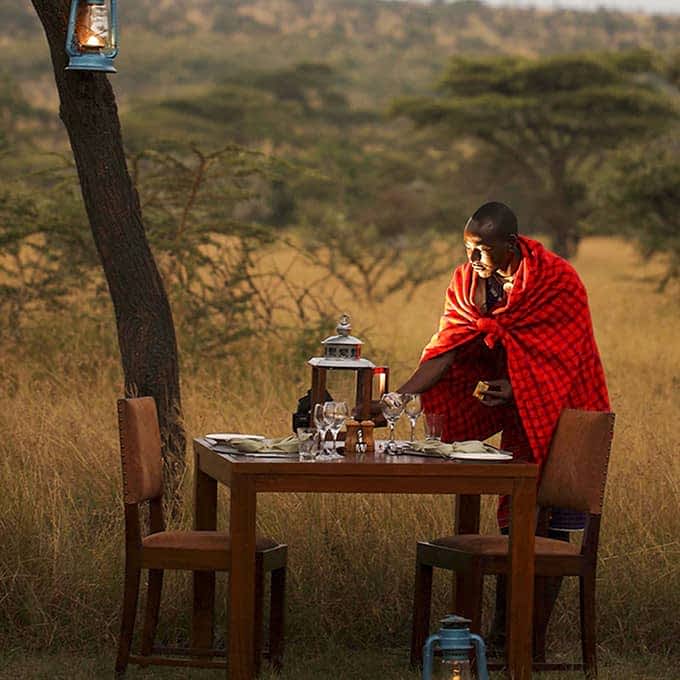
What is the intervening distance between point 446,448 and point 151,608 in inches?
41.9

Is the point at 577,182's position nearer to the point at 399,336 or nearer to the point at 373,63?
the point at 399,336

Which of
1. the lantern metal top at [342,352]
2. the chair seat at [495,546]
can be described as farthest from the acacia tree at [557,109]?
the lantern metal top at [342,352]

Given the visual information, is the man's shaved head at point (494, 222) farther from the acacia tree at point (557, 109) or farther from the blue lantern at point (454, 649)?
the acacia tree at point (557, 109)

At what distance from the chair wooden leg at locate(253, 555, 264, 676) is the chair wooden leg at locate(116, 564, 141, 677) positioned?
13.5 inches

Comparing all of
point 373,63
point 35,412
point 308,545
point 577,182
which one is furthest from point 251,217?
point 373,63

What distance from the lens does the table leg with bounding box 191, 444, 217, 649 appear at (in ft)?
16.7

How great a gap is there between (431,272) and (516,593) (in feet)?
37.0

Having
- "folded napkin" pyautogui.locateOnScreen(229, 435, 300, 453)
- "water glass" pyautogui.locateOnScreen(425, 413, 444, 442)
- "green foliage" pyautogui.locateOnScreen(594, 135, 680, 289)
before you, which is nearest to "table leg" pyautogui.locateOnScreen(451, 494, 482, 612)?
"water glass" pyautogui.locateOnScreen(425, 413, 444, 442)

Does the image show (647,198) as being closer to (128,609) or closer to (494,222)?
(494,222)

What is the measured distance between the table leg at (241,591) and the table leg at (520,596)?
0.73 metres

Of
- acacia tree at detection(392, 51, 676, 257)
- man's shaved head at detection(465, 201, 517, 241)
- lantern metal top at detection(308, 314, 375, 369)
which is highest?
acacia tree at detection(392, 51, 676, 257)

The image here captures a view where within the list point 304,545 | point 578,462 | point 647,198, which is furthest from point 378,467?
point 647,198

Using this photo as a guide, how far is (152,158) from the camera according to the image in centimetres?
1053

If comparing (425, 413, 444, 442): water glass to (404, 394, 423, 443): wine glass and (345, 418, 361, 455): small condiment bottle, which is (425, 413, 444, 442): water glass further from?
(345, 418, 361, 455): small condiment bottle
